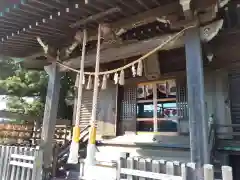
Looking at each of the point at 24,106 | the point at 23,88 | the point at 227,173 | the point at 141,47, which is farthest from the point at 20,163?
the point at 23,88

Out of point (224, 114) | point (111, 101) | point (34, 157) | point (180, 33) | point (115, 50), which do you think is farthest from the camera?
point (111, 101)

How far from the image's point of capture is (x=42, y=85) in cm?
1268

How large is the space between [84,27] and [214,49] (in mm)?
3073

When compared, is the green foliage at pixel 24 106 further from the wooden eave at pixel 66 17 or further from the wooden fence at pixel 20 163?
the wooden fence at pixel 20 163

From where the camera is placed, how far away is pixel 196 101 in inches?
131

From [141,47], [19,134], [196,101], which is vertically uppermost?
[141,47]

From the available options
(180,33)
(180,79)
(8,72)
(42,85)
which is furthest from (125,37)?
(8,72)

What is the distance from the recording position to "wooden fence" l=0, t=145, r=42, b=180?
443 cm

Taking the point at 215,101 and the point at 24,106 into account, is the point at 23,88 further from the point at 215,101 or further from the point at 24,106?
the point at 215,101

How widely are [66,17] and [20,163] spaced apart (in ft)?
9.87

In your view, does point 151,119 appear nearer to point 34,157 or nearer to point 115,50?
point 115,50

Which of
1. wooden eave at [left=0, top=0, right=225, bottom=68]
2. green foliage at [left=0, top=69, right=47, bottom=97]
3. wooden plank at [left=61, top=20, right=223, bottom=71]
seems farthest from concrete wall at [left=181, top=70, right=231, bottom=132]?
green foliage at [left=0, top=69, right=47, bottom=97]

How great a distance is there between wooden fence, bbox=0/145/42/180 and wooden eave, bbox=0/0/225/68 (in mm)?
2425

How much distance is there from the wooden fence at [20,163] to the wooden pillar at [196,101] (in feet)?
9.72
